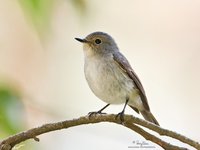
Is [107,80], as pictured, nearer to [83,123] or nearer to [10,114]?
[83,123]

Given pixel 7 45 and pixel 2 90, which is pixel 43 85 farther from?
pixel 2 90

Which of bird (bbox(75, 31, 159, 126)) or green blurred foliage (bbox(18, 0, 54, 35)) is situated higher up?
green blurred foliage (bbox(18, 0, 54, 35))

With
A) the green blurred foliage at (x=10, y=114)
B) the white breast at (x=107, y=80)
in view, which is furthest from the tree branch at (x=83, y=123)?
the white breast at (x=107, y=80)

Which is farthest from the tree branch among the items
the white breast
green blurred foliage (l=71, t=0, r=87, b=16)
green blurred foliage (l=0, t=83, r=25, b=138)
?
the white breast

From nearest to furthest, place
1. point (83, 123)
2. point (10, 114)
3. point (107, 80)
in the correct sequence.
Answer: point (10, 114) → point (83, 123) → point (107, 80)

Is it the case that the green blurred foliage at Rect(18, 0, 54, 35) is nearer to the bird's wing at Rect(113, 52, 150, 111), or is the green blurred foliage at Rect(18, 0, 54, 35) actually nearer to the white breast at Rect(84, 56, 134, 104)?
the white breast at Rect(84, 56, 134, 104)

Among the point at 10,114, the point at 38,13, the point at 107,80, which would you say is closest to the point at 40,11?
the point at 38,13
